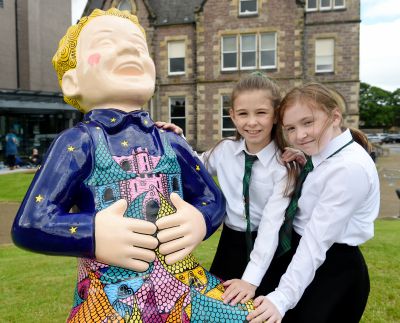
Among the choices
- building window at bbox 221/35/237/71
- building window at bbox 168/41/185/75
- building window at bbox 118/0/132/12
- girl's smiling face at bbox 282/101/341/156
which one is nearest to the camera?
girl's smiling face at bbox 282/101/341/156

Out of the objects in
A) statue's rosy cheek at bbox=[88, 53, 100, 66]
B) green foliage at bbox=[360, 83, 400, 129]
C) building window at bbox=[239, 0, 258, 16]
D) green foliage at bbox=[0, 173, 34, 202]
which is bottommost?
green foliage at bbox=[0, 173, 34, 202]

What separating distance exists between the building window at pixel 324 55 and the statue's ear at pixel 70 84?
1581 cm

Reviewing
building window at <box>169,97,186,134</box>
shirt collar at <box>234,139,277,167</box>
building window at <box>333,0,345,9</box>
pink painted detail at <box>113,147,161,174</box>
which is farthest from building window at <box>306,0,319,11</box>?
pink painted detail at <box>113,147,161,174</box>

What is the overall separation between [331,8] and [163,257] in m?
16.9

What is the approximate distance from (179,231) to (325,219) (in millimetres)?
553

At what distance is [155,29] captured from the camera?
17641 millimetres

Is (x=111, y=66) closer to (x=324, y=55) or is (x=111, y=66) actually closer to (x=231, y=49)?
(x=231, y=49)

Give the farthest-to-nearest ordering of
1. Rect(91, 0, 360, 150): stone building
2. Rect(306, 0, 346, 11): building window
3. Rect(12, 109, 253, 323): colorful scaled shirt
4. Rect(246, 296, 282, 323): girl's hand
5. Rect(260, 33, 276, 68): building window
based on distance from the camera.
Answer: Rect(260, 33, 276, 68): building window
Rect(306, 0, 346, 11): building window
Rect(91, 0, 360, 150): stone building
Rect(246, 296, 282, 323): girl's hand
Rect(12, 109, 253, 323): colorful scaled shirt

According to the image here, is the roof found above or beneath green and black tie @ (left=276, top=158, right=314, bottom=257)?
above

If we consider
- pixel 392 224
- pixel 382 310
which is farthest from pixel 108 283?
pixel 392 224

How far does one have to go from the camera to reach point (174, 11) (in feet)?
58.6

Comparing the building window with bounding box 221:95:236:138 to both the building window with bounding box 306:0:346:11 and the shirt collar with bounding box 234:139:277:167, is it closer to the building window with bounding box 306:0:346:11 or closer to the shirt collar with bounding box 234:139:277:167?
the building window with bounding box 306:0:346:11

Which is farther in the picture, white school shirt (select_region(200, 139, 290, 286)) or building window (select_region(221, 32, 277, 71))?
building window (select_region(221, 32, 277, 71))

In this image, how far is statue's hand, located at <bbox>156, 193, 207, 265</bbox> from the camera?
1.65 metres
